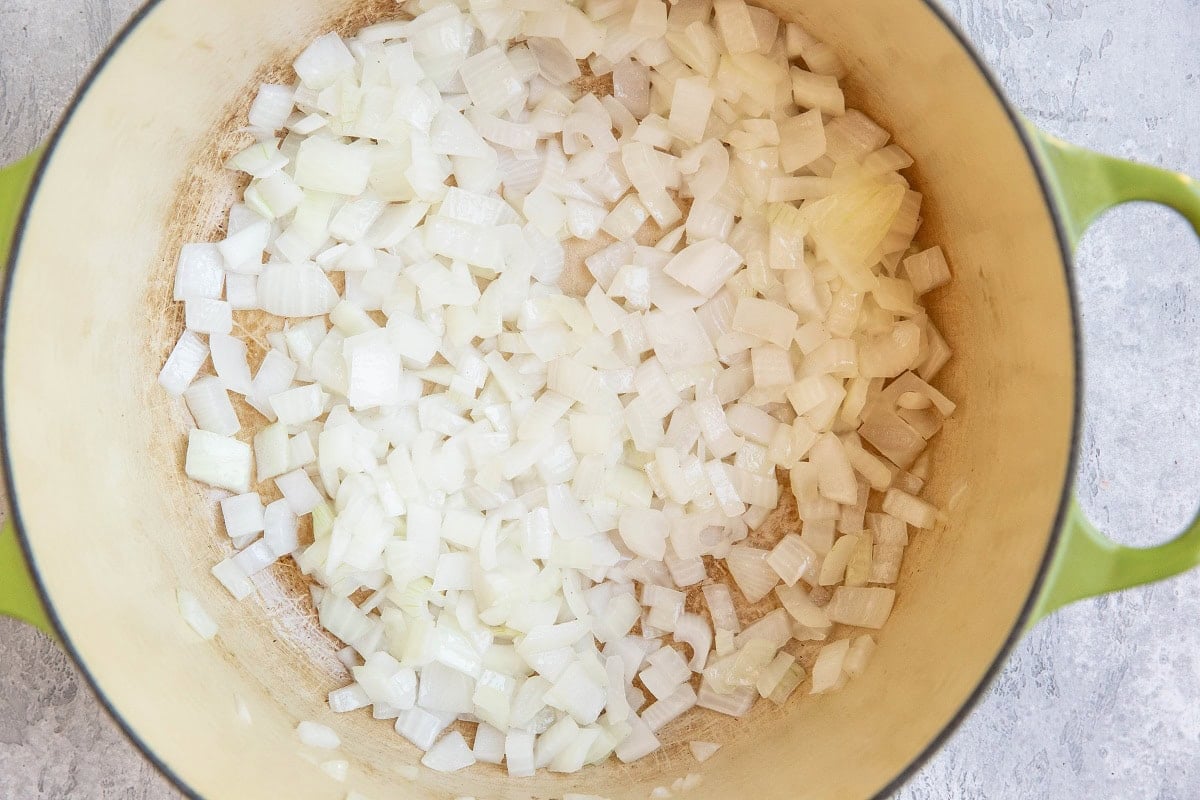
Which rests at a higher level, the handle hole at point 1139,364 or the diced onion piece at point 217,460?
the diced onion piece at point 217,460

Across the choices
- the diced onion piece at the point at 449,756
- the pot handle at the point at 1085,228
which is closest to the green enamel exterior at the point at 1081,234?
the pot handle at the point at 1085,228

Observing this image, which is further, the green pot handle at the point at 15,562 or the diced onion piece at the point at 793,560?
the diced onion piece at the point at 793,560

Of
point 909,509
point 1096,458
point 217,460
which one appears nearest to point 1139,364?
point 1096,458

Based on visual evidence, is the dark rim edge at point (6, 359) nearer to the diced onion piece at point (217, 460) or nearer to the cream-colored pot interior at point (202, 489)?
the cream-colored pot interior at point (202, 489)

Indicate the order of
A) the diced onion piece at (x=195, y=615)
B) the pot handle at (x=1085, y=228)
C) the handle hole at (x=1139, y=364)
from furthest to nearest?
the handle hole at (x=1139, y=364) → the diced onion piece at (x=195, y=615) → the pot handle at (x=1085, y=228)

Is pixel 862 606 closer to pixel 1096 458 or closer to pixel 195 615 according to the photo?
pixel 1096 458

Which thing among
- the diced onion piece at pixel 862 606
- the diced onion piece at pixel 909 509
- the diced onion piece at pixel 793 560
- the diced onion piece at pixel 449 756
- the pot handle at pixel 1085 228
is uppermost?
the pot handle at pixel 1085 228

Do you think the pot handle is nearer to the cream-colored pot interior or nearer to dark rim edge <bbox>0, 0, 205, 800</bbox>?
the cream-colored pot interior
